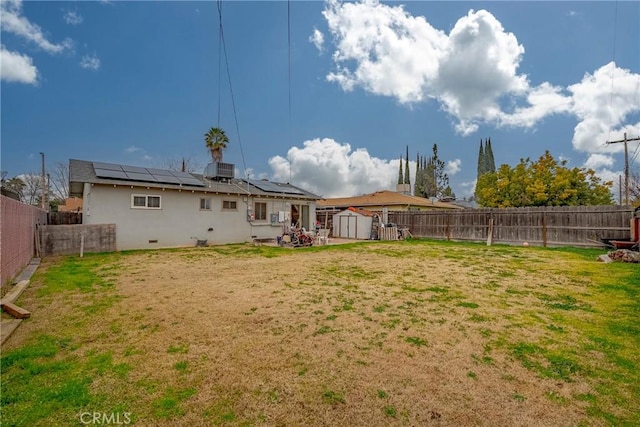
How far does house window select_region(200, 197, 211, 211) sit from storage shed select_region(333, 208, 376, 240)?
8.22 m

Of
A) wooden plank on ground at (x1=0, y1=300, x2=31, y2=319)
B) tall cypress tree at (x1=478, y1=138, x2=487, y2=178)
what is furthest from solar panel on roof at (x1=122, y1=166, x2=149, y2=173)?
tall cypress tree at (x1=478, y1=138, x2=487, y2=178)

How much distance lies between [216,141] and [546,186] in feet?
73.9

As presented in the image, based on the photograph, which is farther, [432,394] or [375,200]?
[375,200]

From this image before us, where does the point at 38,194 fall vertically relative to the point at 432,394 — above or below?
above

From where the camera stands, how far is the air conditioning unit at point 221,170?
16.8 m

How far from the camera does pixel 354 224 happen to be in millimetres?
18172

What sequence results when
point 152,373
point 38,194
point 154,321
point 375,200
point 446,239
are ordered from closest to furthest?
point 152,373 → point 154,321 → point 446,239 → point 375,200 → point 38,194

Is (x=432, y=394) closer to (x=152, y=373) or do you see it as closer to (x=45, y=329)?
(x=152, y=373)

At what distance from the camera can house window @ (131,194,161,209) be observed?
12047mm

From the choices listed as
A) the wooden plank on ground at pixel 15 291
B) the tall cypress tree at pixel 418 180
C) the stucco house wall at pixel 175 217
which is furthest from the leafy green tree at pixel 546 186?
the tall cypress tree at pixel 418 180

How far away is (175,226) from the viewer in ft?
42.9

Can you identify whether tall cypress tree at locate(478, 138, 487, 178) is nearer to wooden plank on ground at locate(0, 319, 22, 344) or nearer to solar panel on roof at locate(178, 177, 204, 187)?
solar panel on roof at locate(178, 177, 204, 187)

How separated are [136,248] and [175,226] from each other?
174cm

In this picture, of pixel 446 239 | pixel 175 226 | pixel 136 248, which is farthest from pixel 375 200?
pixel 136 248
